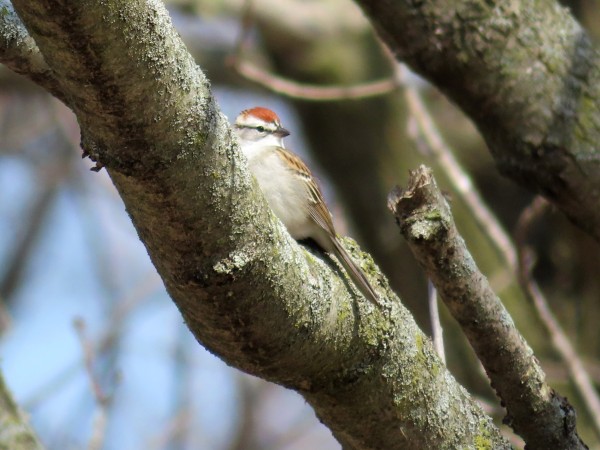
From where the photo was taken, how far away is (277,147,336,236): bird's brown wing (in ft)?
10.4

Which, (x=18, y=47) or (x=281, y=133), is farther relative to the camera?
(x=281, y=133)

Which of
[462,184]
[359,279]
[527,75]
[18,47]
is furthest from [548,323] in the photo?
[18,47]

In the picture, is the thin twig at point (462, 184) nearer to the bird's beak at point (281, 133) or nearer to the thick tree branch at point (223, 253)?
the bird's beak at point (281, 133)

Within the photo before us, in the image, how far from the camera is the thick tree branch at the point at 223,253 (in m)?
1.39

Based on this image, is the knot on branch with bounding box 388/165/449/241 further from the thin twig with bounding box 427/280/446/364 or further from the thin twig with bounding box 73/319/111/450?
the thin twig with bounding box 73/319/111/450

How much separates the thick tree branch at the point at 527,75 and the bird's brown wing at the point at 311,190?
0.66m

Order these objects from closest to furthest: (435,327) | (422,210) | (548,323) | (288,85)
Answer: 1. (422,210)
2. (435,327)
3. (548,323)
4. (288,85)

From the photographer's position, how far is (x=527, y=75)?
2852mm

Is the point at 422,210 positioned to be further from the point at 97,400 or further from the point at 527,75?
the point at 97,400

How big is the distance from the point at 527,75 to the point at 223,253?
62.3 inches

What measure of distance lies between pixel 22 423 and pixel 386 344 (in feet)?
4.80

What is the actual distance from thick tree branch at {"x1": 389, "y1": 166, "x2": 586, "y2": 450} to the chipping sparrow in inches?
22.3

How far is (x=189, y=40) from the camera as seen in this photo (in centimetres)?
655

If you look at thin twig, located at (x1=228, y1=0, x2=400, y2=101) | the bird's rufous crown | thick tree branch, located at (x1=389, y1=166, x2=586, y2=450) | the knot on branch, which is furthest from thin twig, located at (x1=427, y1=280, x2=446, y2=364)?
thin twig, located at (x1=228, y1=0, x2=400, y2=101)
